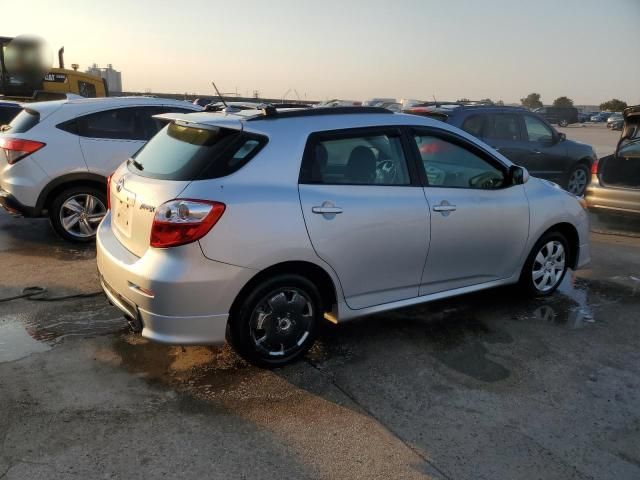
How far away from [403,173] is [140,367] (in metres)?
2.21

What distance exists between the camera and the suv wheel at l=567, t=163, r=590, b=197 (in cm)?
1010

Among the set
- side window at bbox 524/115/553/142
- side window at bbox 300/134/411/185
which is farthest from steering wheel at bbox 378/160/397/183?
side window at bbox 524/115/553/142

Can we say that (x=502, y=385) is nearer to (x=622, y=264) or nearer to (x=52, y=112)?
(x=622, y=264)

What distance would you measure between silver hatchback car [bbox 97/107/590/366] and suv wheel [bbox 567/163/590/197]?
247 inches

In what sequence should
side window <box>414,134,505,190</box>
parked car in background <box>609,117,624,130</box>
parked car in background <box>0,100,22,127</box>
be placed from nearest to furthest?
side window <box>414,134,505,190</box>, parked car in background <box>0,100,22,127</box>, parked car in background <box>609,117,624,130</box>

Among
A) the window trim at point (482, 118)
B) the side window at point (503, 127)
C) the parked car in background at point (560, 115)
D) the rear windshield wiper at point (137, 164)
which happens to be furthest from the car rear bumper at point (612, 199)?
the parked car in background at point (560, 115)

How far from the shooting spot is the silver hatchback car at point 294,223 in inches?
126

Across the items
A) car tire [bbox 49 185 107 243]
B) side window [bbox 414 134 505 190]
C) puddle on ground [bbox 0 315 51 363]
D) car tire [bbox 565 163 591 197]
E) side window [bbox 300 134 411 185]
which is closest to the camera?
side window [bbox 300 134 411 185]

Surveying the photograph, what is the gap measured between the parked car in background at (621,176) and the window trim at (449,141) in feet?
13.2

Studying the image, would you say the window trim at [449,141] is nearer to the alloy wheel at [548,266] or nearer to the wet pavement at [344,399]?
the alloy wheel at [548,266]

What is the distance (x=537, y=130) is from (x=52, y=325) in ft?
26.3

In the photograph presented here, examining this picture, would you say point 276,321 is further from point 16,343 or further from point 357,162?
point 16,343

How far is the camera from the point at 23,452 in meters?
2.74

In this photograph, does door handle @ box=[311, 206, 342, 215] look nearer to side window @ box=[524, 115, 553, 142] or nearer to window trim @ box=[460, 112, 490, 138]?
window trim @ box=[460, 112, 490, 138]
